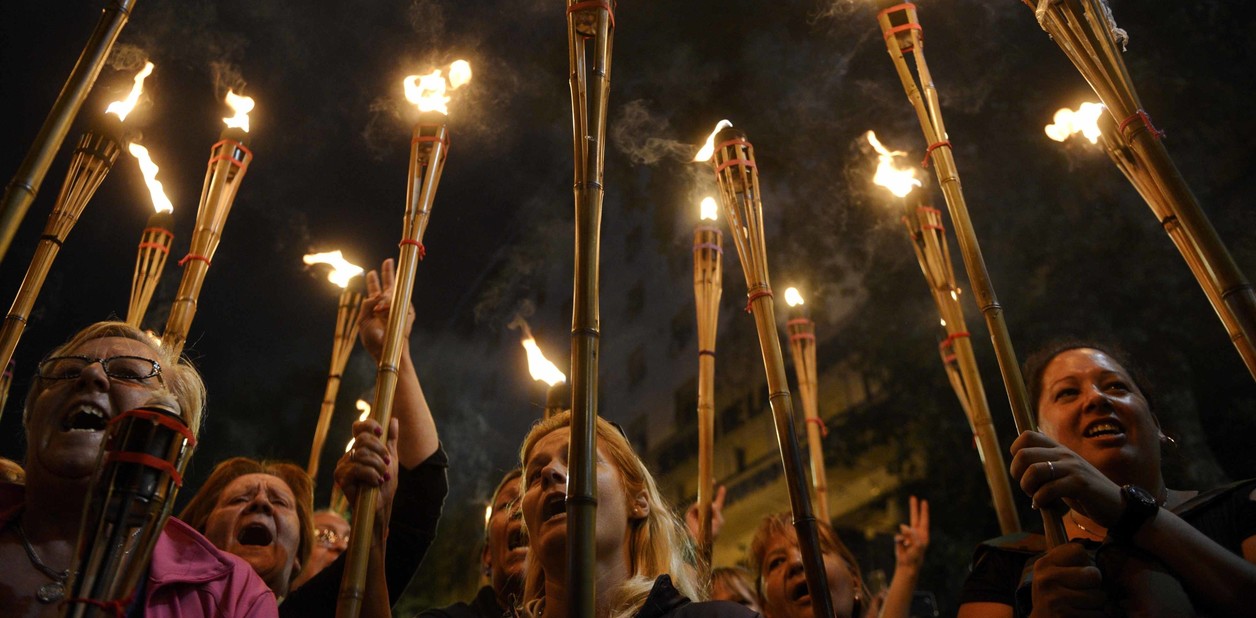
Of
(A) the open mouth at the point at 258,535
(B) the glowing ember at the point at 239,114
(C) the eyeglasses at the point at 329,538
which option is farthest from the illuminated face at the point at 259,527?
(B) the glowing ember at the point at 239,114

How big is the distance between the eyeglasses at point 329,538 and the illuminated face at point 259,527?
145 cm

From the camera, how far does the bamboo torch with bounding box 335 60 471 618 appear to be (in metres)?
2.04

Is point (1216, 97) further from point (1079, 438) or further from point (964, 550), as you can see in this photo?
point (1079, 438)

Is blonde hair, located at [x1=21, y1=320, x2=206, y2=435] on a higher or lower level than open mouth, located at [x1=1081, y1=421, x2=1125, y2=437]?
higher

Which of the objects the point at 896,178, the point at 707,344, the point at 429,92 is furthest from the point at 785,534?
the point at 429,92

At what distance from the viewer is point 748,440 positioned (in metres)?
10.1

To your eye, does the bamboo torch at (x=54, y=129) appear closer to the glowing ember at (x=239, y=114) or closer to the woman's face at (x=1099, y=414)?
the glowing ember at (x=239, y=114)

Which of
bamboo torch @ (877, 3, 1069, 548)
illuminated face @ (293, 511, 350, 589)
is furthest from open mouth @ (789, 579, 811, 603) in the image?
illuminated face @ (293, 511, 350, 589)

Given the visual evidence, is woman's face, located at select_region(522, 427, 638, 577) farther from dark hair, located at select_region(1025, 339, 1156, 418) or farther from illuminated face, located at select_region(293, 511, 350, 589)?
illuminated face, located at select_region(293, 511, 350, 589)

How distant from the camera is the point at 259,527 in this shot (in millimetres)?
2895

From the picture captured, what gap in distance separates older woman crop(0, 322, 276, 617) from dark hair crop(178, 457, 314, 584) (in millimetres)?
1029

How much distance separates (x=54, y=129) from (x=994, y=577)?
2.81 metres

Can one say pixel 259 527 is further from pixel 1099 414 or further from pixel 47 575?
pixel 1099 414

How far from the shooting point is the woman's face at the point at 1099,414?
2.16 m
